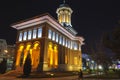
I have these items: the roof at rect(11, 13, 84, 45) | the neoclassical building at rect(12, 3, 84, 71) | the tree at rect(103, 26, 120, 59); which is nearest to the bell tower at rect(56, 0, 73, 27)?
the neoclassical building at rect(12, 3, 84, 71)

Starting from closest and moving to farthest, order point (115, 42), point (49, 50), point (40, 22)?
1. point (115, 42)
2. point (40, 22)
3. point (49, 50)

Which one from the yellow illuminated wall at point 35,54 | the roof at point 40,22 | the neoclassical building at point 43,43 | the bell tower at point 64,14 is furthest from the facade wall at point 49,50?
the bell tower at point 64,14

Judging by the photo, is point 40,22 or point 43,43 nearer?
point 43,43

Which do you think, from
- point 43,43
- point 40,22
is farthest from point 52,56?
point 40,22

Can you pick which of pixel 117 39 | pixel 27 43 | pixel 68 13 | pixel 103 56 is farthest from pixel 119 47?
pixel 68 13

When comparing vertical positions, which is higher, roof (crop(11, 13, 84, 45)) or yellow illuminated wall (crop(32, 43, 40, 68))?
roof (crop(11, 13, 84, 45))

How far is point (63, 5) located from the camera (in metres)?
59.7

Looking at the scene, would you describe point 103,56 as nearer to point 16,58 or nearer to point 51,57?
point 51,57

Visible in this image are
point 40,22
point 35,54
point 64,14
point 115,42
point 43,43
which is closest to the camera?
point 115,42

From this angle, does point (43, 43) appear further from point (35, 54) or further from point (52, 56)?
point (52, 56)

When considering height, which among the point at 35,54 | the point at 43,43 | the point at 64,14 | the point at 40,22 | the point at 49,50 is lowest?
the point at 35,54

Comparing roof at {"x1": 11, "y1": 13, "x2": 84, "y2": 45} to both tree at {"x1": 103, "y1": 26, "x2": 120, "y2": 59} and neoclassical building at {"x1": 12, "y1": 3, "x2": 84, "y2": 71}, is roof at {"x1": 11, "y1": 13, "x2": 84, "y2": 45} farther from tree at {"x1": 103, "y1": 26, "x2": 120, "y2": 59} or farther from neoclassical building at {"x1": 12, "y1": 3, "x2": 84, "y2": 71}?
tree at {"x1": 103, "y1": 26, "x2": 120, "y2": 59}

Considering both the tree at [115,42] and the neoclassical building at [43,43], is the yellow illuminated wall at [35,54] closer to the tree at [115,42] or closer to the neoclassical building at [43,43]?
the neoclassical building at [43,43]

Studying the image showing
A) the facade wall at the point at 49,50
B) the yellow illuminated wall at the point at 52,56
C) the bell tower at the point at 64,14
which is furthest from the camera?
the bell tower at the point at 64,14
